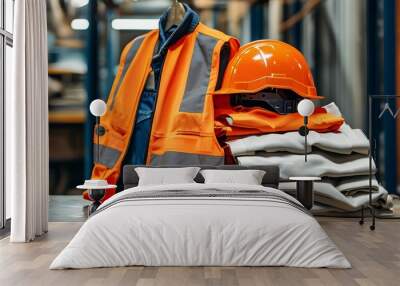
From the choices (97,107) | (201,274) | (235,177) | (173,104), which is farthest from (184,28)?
(201,274)

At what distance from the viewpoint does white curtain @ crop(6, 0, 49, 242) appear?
5.36 metres

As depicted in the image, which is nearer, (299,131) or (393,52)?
(299,131)

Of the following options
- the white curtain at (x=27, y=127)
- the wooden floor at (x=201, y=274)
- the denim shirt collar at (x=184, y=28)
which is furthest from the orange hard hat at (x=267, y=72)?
the wooden floor at (x=201, y=274)

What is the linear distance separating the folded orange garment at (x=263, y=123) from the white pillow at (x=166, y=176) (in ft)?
2.77

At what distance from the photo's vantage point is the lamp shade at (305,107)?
652 cm

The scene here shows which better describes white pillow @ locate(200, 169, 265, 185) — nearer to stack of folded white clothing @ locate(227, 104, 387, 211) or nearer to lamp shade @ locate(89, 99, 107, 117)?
stack of folded white clothing @ locate(227, 104, 387, 211)

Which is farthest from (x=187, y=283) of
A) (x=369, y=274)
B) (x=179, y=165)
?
A: (x=179, y=165)

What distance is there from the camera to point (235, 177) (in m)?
6.02

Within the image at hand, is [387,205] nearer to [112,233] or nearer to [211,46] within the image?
[211,46]

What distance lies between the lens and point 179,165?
22.2 ft

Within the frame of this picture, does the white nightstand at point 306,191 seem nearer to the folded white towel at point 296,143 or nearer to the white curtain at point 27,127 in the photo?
the folded white towel at point 296,143

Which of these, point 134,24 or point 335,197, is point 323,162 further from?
point 134,24

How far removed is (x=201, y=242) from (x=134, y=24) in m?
4.82

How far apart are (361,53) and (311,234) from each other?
15.4 ft
